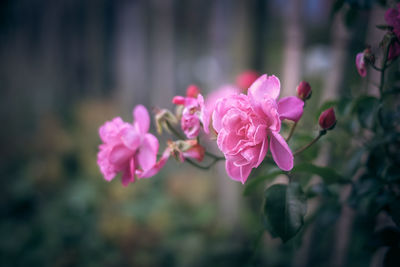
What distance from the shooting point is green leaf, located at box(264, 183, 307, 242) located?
0.46 m

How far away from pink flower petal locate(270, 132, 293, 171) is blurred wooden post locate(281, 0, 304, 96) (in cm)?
105

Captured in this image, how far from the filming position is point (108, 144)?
0.58 meters

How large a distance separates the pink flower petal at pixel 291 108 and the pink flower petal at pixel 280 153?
4cm

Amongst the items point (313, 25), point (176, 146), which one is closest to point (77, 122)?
point (313, 25)

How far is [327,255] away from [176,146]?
1.33m

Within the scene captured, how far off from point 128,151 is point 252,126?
27cm

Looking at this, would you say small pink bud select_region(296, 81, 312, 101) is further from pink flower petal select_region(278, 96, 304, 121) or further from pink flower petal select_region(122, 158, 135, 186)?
pink flower petal select_region(122, 158, 135, 186)

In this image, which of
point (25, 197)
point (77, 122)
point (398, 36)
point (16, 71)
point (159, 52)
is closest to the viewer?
point (398, 36)

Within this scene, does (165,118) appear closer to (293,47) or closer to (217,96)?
(217,96)

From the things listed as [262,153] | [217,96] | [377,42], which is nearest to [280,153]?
[262,153]

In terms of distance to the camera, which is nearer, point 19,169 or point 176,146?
point 176,146

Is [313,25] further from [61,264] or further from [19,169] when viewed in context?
[19,169]

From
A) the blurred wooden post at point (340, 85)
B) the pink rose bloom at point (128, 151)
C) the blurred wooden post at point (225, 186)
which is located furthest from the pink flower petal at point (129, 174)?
the blurred wooden post at point (225, 186)

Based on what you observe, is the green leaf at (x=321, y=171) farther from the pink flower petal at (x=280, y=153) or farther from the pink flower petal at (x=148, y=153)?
the pink flower petal at (x=148, y=153)
